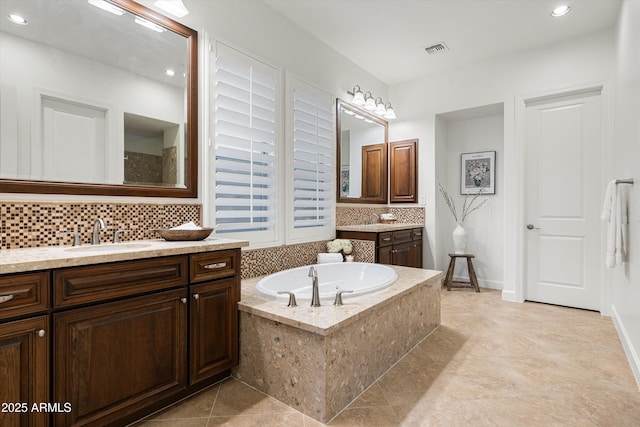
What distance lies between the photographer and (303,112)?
3.37 metres

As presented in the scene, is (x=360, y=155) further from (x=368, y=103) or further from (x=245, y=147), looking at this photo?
(x=245, y=147)

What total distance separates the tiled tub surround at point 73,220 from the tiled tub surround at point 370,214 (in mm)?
2000

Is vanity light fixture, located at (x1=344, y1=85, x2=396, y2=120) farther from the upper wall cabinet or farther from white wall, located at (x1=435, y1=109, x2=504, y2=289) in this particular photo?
white wall, located at (x1=435, y1=109, x2=504, y2=289)

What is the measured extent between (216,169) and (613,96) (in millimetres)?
3858

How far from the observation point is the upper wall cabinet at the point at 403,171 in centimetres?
463

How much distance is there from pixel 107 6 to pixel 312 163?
202 centimetres

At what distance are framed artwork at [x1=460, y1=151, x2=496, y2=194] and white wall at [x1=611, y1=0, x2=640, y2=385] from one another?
147 cm

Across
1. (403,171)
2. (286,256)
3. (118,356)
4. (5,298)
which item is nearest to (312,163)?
(286,256)

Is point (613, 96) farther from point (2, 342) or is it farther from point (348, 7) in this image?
point (2, 342)

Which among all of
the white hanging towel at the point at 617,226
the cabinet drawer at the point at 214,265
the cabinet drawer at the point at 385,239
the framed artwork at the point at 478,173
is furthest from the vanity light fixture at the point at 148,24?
the framed artwork at the point at 478,173

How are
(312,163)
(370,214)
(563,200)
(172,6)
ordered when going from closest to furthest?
(172,6), (312,163), (563,200), (370,214)

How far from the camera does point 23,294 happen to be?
→ 50.2 inches

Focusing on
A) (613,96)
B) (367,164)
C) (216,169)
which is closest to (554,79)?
(613,96)

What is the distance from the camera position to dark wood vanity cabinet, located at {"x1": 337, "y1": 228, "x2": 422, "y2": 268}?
3.56 meters
